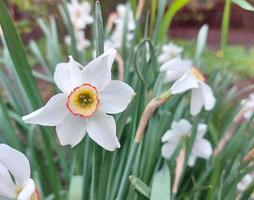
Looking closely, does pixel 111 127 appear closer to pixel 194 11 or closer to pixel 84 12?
pixel 84 12

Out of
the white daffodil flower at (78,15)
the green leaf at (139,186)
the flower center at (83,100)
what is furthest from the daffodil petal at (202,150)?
the white daffodil flower at (78,15)

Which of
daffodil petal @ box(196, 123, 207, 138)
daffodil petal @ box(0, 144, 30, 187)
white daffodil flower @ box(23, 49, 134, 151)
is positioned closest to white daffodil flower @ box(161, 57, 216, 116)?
daffodil petal @ box(196, 123, 207, 138)

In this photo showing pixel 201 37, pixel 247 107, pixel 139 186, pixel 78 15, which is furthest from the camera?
pixel 78 15

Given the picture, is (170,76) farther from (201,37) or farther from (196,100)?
(201,37)

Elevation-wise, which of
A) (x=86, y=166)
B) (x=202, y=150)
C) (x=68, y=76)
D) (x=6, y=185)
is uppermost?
(x=68, y=76)

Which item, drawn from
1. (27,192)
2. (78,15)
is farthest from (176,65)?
(78,15)

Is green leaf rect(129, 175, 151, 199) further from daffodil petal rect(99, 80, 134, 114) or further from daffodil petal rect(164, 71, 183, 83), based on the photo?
daffodil petal rect(164, 71, 183, 83)
